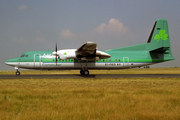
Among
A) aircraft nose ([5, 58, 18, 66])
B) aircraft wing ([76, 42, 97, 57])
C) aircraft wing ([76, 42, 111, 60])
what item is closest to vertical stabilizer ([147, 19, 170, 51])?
aircraft wing ([76, 42, 111, 60])

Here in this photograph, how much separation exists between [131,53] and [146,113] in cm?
2295

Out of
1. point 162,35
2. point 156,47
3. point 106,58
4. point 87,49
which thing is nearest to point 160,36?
point 162,35

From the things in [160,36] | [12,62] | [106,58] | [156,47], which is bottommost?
[12,62]

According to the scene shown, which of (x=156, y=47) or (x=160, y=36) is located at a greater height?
(x=160, y=36)

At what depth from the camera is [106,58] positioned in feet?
88.4

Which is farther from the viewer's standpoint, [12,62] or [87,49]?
[12,62]

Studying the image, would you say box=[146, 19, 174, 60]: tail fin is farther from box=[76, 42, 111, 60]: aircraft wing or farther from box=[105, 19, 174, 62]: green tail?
box=[76, 42, 111, 60]: aircraft wing

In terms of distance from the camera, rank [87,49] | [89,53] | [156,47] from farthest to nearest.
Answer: [156,47], [89,53], [87,49]

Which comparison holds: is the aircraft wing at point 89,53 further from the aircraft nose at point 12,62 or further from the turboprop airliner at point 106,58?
the aircraft nose at point 12,62

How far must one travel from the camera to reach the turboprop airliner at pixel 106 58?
2625 centimetres

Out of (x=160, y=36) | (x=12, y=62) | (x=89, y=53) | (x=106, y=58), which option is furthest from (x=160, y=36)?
(x=12, y=62)

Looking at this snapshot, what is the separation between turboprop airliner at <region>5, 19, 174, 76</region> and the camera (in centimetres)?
2625

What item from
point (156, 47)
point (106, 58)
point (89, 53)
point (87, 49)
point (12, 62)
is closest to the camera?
point (87, 49)

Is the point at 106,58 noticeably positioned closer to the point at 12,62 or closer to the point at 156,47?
the point at 156,47
